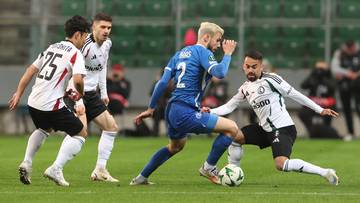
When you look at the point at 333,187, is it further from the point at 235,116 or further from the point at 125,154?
the point at 235,116

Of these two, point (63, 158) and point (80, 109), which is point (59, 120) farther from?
point (80, 109)

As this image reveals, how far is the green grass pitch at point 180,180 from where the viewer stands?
407 inches

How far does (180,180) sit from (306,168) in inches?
75.2

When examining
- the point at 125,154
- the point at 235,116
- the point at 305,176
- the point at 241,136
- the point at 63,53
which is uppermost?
the point at 63,53

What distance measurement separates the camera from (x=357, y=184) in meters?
12.3

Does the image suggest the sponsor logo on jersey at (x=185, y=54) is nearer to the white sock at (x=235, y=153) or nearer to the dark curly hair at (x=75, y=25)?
the dark curly hair at (x=75, y=25)

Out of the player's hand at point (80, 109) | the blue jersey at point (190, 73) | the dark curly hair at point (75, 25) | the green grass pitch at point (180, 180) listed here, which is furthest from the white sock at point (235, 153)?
the dark curly hair at point (75, 25)

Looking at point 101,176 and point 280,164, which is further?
point 101,176

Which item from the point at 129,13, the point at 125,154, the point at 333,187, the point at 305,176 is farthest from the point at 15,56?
Answer: the point at 333,187

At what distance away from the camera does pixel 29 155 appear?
11.7 m

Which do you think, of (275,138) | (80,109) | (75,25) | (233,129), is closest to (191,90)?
(233,129)

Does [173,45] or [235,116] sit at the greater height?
[173,45]

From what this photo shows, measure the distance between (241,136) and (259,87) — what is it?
2.11 ft

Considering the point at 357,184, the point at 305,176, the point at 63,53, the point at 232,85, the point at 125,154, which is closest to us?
the point at 63,53
